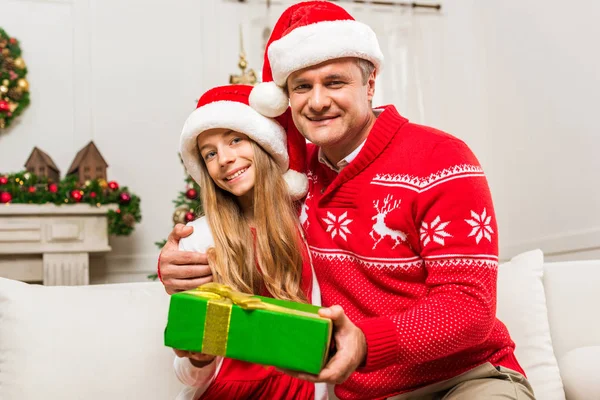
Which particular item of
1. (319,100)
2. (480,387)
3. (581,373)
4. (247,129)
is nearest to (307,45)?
(319,100)

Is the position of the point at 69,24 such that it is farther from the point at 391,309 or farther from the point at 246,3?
the point at 391,309

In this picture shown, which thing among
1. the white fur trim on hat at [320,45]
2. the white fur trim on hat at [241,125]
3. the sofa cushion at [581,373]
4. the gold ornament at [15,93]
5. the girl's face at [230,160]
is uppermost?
the gold ornament at [15,93]

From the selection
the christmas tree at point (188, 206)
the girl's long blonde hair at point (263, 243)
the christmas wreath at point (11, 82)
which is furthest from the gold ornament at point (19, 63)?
the girl's long blonde hair at point (263, 243)

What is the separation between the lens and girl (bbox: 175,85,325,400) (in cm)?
152

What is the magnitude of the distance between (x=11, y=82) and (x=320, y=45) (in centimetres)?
329

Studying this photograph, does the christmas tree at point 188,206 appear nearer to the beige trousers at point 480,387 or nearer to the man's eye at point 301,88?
the man's eye at point 301,88

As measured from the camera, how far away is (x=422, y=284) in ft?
4.69

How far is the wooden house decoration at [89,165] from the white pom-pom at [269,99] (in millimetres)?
2618

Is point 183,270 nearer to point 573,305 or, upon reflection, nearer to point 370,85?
point 370,85

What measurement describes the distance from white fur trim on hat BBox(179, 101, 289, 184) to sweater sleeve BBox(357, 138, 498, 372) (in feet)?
1.33

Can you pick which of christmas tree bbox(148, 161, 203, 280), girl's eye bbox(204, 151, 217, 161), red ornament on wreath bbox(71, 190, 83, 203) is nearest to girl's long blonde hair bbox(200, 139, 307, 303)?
girl's eye bbox(204, 151, 217, 161)

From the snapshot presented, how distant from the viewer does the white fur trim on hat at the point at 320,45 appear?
1.47 meters

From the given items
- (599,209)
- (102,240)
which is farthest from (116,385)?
(599,209)

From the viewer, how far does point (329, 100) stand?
1.47m
